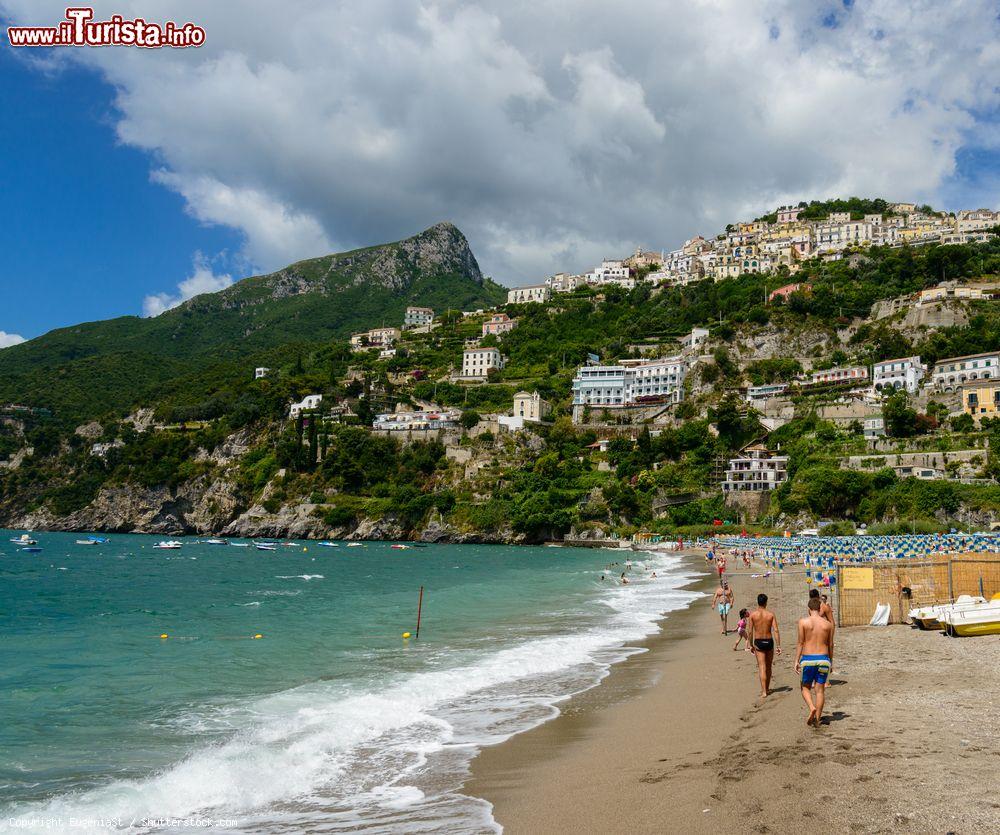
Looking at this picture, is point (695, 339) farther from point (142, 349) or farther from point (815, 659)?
point (142, 349)

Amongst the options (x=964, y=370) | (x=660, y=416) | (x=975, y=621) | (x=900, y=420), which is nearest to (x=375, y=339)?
(x=660, y=416)

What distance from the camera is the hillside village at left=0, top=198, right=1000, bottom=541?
6538 centimetres

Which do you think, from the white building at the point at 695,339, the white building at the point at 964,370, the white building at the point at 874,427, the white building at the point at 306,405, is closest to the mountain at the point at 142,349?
the white building at the point at 306,405

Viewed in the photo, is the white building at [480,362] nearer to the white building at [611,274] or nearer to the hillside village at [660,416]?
the hillside village at [660,416]

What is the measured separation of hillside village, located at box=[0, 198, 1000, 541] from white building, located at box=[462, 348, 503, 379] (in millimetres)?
329

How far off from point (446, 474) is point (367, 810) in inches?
3114

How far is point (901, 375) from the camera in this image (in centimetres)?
7431

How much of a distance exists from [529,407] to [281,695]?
80222 millimetres

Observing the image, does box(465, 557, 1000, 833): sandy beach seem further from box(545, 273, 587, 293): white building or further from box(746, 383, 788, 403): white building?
box(545, 273, 587, 293): white building

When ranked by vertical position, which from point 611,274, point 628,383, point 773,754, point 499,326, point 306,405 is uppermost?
point 611,274

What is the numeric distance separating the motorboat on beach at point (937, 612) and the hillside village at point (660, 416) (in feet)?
135

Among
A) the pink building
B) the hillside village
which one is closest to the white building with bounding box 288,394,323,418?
the hillside village

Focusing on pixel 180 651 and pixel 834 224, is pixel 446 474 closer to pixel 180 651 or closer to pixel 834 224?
pixel 180 651

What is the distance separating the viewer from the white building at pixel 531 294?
143 metres
